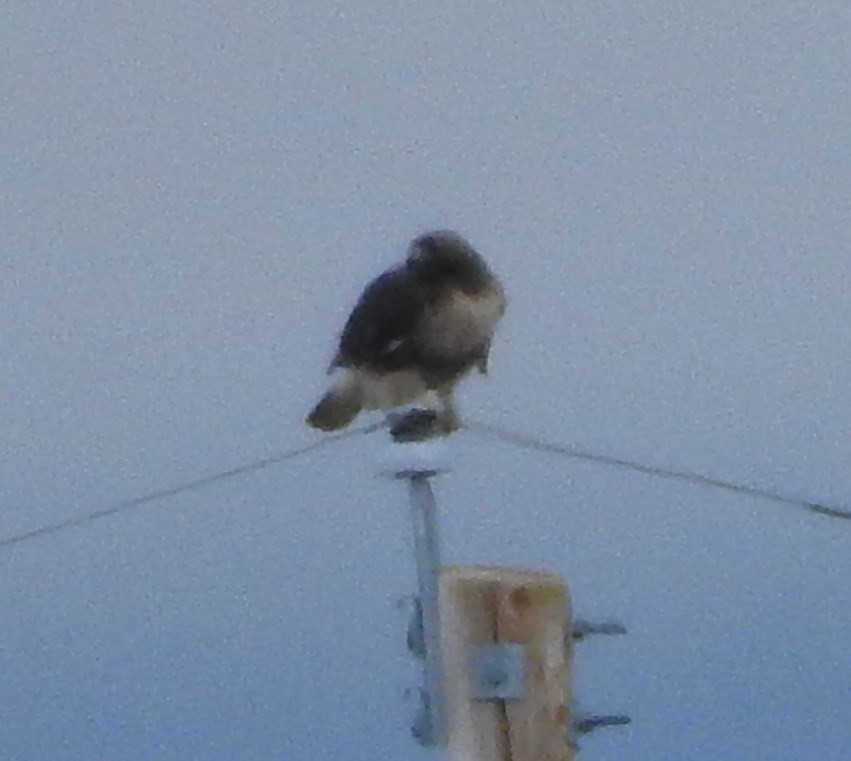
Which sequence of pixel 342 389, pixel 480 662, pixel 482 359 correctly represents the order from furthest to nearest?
pixel 482 359
pixel 342 389
pixel 480 662

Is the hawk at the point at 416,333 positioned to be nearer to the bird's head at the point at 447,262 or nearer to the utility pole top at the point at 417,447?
the bird's head at the point at 447,262

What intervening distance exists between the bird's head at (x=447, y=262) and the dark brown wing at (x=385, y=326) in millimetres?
97

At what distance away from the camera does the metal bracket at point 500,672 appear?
5430 mm

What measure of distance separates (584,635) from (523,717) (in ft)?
0.97

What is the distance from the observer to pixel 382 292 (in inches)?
356

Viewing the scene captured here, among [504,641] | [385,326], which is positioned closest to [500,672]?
[504,641]

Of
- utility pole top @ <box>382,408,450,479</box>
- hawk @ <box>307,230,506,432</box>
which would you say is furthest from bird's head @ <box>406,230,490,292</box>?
utility pole top @ <box>382,408,450,479</box>

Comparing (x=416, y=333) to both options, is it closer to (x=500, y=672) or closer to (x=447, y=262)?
(x=447, y=262)

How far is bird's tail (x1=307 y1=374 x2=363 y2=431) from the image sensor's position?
8.23 metres

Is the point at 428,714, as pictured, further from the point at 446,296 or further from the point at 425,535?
the point at 446,296

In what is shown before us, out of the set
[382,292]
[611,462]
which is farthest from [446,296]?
[611,462]

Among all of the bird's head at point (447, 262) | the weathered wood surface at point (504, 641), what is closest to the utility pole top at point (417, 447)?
the weathered wood surface at point (504, 641)

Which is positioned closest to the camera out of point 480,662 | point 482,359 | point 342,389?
point 480,662

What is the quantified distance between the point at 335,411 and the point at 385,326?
2.35ft
